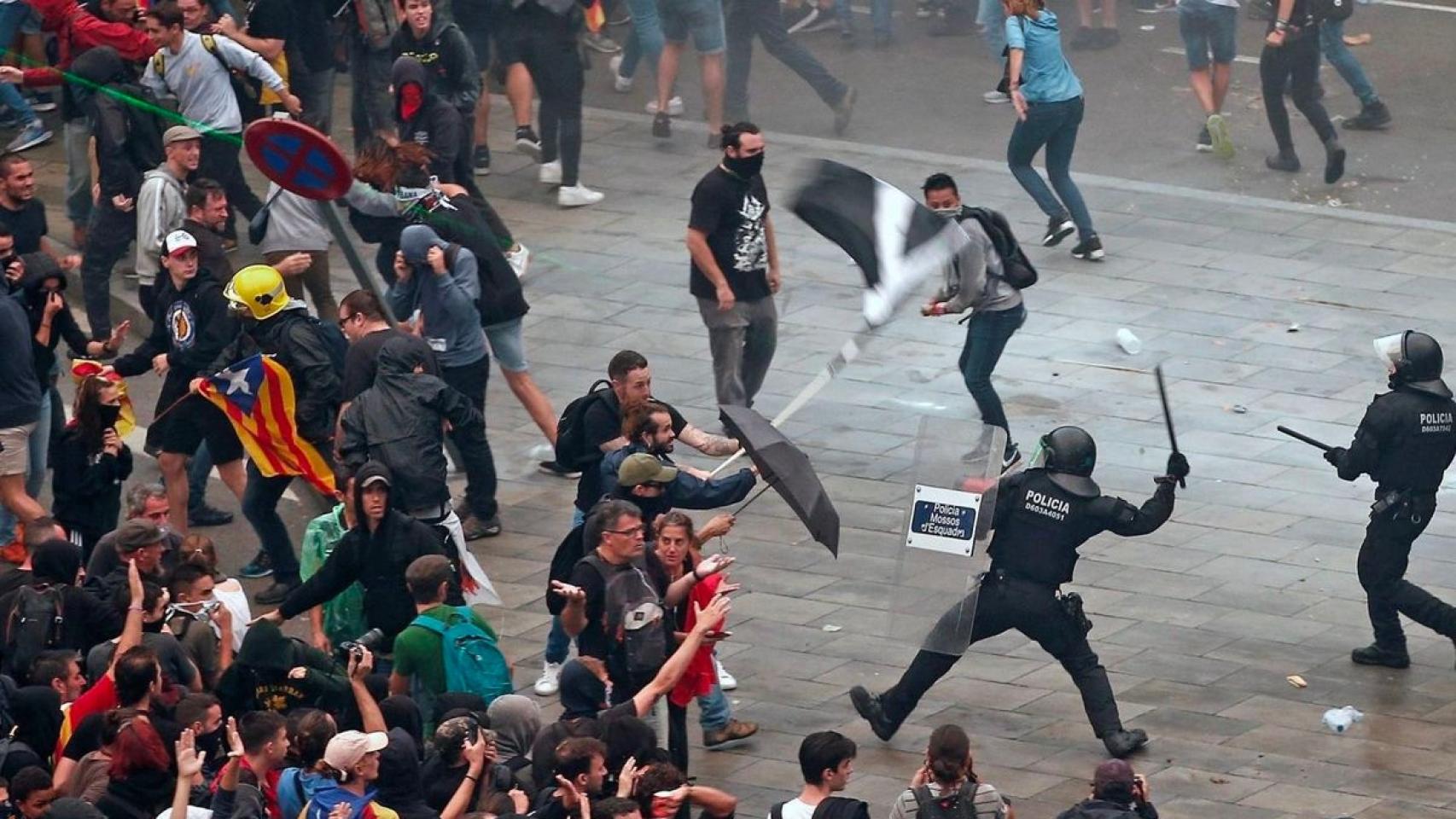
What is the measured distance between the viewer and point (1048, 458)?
10.0 metres

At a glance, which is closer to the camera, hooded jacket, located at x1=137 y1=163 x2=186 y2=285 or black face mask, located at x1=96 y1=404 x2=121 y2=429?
black face mask, located at x1=96 y1=404 x2=121 y2=429

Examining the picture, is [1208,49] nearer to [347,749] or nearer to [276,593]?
[276,593]

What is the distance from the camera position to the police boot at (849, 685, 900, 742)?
1023 cm

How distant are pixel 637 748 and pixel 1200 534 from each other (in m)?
4.84

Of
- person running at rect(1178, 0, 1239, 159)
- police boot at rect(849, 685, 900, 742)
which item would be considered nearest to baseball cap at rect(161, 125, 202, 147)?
police boot at rect(849, 685, 900, 742)

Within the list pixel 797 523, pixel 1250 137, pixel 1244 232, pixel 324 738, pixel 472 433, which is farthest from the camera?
pixel 1250 137

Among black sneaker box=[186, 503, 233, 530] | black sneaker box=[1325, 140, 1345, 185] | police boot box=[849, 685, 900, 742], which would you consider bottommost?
black sneaker box=[186, 503, 233, 530]

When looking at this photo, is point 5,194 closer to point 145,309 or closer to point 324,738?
point 145,309

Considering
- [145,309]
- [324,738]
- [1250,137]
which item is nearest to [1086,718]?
[324,738]

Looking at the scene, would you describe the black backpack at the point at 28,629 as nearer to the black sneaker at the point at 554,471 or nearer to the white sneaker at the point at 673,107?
the black sneaker at the point at 554,471

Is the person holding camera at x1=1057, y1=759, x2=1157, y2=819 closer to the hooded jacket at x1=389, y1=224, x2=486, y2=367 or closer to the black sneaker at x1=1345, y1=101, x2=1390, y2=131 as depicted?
the hooded jacket at x1=389, y1=224, x2=486, y2=367

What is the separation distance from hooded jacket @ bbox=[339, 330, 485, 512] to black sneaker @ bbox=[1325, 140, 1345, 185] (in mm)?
7549

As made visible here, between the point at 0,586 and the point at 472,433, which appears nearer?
the point at 0,586

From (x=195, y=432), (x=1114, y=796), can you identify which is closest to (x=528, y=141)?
(x=195, y=432)
